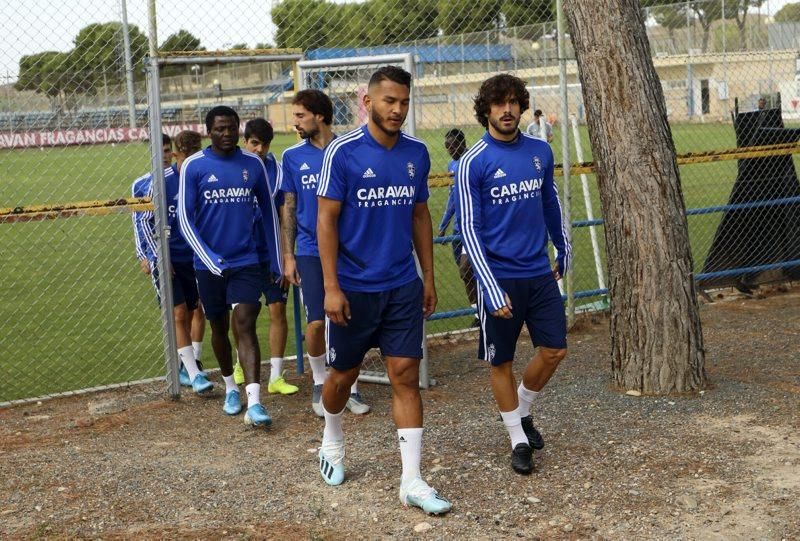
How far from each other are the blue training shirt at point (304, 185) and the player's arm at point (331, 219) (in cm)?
169

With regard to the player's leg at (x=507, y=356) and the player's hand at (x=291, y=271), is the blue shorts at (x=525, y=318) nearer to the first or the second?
the player's leg at (x=507, y=356)

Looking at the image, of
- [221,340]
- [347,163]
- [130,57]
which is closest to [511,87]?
[347,163]

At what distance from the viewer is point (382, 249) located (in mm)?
5320

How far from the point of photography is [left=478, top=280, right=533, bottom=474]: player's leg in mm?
5738

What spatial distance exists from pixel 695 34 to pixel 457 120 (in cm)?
1723

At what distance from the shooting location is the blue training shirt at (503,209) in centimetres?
563

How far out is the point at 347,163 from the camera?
519 cm

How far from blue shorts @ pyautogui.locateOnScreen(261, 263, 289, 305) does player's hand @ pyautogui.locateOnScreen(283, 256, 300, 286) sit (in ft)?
0.93

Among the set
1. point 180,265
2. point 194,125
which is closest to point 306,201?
point 180,265

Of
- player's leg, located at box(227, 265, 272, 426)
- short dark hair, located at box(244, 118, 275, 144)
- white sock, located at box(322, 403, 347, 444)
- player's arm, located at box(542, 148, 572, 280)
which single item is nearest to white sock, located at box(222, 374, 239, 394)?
player's leg, located at box(227, 265, 272, 426)

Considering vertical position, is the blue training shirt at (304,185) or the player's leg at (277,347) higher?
the blue training shirt at (304,185)

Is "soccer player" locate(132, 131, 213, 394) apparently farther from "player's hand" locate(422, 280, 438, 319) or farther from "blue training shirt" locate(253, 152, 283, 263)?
"player's hand" locate(422, 280, 438, 319)

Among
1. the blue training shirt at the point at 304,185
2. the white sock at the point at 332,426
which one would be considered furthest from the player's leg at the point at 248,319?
the white sock at the point at 332,426

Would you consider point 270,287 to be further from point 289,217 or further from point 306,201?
point 306,201
